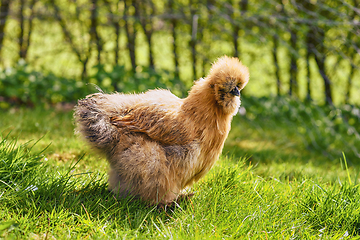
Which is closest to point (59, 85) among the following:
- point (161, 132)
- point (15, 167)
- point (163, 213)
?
point (15, 167)

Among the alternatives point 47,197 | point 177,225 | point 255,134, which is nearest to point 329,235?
point 177,225

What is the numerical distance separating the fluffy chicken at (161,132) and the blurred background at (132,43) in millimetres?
2928

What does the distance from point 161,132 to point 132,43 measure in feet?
16.2

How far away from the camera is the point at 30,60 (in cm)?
668

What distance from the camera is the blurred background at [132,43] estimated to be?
538 cm

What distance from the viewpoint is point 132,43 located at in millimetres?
6648

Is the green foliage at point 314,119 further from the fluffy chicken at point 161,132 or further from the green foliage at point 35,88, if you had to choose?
the green foliage at point 35,88

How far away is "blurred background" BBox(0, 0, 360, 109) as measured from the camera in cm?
538

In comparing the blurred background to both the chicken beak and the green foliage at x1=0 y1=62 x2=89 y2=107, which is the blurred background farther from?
the chicken beak

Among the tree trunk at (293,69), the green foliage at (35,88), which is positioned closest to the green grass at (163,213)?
the green foliage at (35,88)

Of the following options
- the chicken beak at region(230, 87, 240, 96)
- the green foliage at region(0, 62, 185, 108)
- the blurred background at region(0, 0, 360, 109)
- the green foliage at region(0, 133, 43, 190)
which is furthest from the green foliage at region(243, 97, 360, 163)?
the green foliage at region(0, 133, 43, 190)

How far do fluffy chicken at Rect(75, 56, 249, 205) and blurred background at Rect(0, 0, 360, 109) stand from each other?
2928 mm

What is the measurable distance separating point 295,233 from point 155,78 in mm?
3903

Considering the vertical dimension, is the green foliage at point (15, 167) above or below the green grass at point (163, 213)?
above
